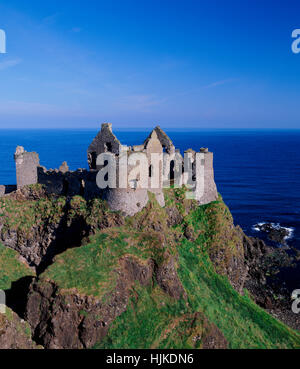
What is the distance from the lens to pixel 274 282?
171ft

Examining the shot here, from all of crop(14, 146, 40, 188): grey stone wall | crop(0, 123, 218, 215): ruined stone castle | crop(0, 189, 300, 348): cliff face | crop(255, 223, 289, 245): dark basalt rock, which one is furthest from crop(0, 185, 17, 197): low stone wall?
crop(255, 223, 289, 245): dark basalt rock

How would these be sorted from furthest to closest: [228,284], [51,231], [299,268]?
[299,268], [228,284], [51,231]

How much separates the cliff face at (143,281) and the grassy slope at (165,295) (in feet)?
0.31

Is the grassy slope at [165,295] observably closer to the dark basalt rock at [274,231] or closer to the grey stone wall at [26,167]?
the grey stone wall at [26,167]

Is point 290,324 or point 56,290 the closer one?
point 56,290

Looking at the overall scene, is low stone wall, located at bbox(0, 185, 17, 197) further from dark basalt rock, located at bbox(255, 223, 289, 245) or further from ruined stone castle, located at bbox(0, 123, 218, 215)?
dark basalt rock, located at bbox(255, 223, 289, 245)

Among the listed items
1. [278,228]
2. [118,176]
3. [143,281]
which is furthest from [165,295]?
[278,228]

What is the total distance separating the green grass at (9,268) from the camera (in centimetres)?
3453

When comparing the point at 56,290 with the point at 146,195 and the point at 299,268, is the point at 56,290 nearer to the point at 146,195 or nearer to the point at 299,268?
the point at 146,195

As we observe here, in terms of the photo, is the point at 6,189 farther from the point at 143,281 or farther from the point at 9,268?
the point at 143,281

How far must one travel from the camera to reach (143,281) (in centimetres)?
3167

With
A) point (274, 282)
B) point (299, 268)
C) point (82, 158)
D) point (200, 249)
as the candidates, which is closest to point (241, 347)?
point (200, 249)

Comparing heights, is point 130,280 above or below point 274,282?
above

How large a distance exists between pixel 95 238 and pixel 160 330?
11.0 metres
